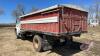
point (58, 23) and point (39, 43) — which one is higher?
point (58, 23)

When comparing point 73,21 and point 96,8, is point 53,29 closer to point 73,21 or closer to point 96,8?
point 73,21

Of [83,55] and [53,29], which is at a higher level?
[53,29]

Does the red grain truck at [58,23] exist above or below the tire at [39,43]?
above

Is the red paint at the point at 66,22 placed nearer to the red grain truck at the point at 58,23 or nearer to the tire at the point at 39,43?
the red grain truck at the point at 58,23

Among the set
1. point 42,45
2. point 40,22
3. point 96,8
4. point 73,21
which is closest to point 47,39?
point 42,45

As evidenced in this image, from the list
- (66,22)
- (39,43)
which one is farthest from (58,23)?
(39,43)

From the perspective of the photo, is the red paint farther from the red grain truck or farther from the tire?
the tire

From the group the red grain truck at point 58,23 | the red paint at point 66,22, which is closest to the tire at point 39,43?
the red grain truck at point 58,23

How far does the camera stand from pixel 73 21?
7.89 metres

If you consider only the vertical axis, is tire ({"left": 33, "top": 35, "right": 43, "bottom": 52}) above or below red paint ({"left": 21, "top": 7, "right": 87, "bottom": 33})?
below

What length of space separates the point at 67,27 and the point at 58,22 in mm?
707

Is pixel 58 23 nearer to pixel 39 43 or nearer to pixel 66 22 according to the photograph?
pixel 66 22

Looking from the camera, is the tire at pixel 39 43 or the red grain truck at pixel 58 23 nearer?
the red grain truck at pixel 58 23

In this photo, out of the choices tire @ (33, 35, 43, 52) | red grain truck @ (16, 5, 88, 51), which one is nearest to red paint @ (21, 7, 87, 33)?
red grain truck @ (16, 5, 88, 51)
